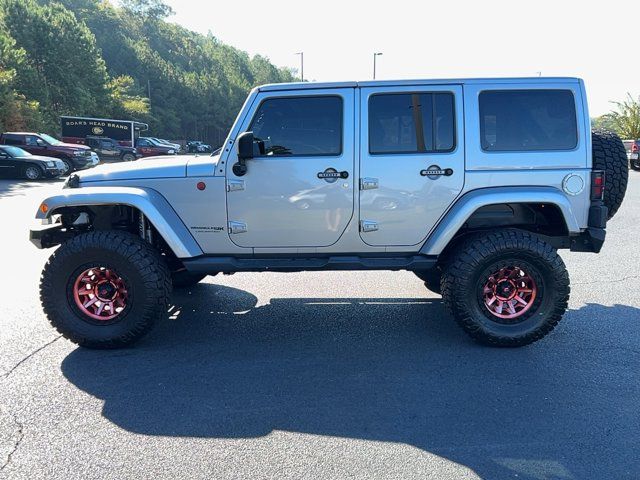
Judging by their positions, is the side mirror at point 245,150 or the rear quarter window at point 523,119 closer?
the side mirror at point 245,150

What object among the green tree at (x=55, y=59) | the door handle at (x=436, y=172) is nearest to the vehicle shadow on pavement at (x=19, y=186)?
the door handle at (x=436, y=172)

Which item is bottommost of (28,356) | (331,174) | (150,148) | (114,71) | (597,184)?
(28,356)

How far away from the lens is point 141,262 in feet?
13.5

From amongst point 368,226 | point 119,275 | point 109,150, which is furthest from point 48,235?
point 109,150

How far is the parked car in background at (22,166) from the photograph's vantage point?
19.5m

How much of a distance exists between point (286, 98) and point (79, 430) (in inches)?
114

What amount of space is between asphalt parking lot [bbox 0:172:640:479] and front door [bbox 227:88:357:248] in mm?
1043

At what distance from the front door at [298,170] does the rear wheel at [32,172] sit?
18.7 metres


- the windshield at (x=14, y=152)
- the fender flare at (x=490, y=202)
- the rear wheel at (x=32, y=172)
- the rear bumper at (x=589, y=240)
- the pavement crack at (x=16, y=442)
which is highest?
the windshield at (x=14, y=152)

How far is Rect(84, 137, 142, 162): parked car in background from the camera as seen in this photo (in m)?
32.9

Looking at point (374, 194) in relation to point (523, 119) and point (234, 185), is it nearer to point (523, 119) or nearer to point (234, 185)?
point (234, 185)

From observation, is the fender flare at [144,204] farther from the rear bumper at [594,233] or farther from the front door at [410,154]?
the rear bumper at [594,233]

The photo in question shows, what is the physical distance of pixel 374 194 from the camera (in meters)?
4.21

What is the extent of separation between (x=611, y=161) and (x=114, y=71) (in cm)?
7427
